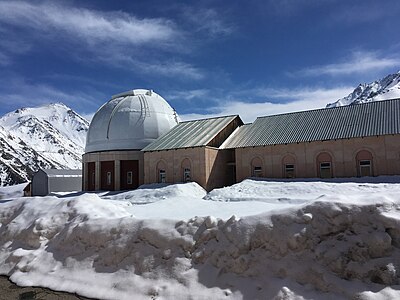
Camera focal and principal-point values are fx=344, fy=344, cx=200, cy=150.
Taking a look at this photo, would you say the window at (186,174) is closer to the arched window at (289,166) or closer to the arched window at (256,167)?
the arched window at (256,167)

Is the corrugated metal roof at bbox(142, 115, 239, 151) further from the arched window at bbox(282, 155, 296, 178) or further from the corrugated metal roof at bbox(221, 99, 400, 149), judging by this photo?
the arched window at bbox(282, 155, 296, 178)

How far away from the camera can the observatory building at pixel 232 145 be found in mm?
26859

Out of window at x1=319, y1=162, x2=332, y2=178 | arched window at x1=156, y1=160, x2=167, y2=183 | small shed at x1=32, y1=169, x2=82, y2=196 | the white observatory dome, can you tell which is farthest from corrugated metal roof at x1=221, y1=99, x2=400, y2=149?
small shed at x1=32, y1=169, x2=82, y2=196

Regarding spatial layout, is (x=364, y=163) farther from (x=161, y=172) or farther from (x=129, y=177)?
(x=129, y=177)

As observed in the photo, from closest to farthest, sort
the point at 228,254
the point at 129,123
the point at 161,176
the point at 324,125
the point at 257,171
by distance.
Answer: the point at 228,254 < the point at 324,125 < the point at 257,171 < the point at 161,176 < the point at 129,123

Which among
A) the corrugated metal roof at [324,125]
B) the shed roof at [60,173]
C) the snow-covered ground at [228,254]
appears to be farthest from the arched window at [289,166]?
the shed roof at [60,173]

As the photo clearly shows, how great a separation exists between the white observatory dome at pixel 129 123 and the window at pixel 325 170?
19.9m

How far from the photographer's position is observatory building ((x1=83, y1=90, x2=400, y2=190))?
26859mm

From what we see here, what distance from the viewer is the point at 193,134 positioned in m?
35.5

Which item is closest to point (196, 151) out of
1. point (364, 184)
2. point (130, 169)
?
point (130, 169)

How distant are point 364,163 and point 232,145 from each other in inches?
457

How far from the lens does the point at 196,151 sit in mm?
31781

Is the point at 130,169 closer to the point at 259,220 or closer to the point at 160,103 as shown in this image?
the point at 160,103

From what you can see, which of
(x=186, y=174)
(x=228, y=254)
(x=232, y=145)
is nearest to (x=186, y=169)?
(x=186, y=174)
